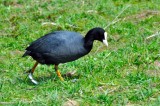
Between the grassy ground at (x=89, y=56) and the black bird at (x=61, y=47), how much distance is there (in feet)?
1.07

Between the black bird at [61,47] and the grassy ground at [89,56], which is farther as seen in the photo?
the black bird at [61,47]

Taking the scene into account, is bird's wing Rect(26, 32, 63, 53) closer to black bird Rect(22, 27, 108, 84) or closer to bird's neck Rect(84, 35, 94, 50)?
black bird Rect(22, 27, 108, 84)

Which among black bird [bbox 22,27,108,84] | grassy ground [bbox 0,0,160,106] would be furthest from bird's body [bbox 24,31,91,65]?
grassy ground [bbox 0,0,160,106]

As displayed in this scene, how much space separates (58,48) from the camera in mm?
7676

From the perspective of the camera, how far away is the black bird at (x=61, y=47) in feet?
25.1

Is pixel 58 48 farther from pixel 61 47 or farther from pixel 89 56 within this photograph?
pixel 89 56

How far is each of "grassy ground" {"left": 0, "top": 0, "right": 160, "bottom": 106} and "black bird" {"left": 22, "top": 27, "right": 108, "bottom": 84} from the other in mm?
327

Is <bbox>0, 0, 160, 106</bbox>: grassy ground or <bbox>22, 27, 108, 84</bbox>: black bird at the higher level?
<bbox>22, 27, 108, 84</bbox>: black bird

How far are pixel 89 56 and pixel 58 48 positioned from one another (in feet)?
6.06

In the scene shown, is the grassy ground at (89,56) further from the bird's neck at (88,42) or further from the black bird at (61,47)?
the bird's neck at (88,42)

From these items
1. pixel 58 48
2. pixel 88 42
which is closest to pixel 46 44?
pixel 58 48

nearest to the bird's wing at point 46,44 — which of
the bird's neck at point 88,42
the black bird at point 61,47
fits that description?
the black bird at point 61,47

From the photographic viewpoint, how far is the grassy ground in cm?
689

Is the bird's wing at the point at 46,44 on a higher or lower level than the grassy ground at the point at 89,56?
higher
